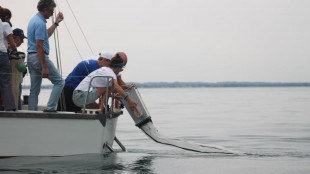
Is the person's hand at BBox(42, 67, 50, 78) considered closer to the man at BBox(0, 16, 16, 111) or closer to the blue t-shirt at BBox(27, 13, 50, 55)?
the blue t-shirt at BBox(27, 13, 50, 55)

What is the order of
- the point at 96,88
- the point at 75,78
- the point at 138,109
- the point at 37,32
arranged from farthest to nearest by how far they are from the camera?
the point at 138,109 < the point at 75,78 < the point at 96,88 < the point at 37,32

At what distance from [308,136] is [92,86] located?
8.04m

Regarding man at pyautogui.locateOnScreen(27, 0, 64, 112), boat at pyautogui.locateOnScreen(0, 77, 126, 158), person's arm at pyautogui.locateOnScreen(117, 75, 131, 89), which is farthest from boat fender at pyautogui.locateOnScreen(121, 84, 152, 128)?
man at pyautogui.locateOnScreen(27, 0, 64, 112)

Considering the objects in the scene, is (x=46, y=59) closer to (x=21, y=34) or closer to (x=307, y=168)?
(x=21, y=34)

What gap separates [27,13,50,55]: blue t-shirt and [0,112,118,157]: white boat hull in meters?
1.04

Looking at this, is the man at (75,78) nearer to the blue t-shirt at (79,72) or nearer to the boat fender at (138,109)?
the blue t-shirt at (79,72)

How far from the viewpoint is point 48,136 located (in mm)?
7262

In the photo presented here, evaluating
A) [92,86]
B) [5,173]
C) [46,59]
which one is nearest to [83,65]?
[92,86]

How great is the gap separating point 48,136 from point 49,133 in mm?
46

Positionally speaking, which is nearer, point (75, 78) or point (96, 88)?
point (96, 88)

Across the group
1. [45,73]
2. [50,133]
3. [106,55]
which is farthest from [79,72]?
[50,133]

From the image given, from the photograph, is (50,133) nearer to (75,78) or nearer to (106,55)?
(75,78)

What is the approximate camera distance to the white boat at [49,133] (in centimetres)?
710

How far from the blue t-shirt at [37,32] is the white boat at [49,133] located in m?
0.98
